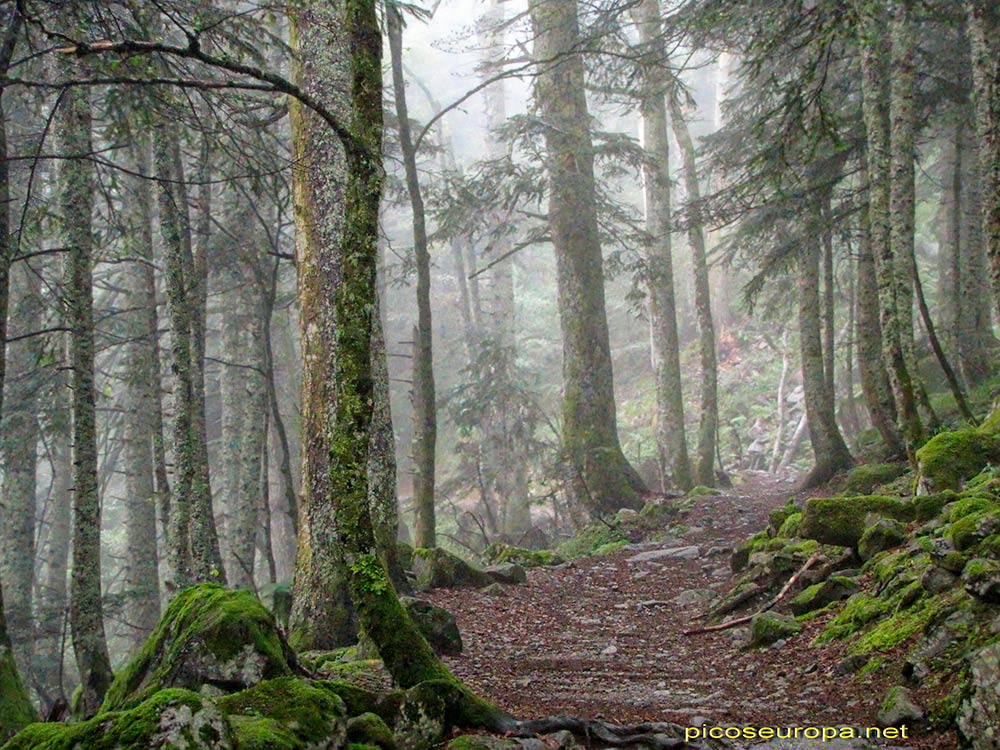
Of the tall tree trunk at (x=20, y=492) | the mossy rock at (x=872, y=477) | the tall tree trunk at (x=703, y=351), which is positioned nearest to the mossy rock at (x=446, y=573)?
the mossy rock at (x=872, y=477)

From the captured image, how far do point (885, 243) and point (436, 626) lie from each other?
6111mm

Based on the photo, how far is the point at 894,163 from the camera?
8180 millimetres

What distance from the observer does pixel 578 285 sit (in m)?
13.7

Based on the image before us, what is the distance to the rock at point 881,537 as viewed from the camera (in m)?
6.03

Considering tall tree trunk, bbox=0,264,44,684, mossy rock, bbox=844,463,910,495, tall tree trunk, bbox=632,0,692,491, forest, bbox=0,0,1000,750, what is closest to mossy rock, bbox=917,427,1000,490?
forest, bbox=0,0,1000,750

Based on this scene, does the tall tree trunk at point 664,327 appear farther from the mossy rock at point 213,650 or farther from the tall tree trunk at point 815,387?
the mossy rock at point 213,650

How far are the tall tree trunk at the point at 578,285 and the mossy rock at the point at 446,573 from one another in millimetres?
4245

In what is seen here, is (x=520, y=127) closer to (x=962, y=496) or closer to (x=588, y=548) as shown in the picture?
(x=588, y=548)

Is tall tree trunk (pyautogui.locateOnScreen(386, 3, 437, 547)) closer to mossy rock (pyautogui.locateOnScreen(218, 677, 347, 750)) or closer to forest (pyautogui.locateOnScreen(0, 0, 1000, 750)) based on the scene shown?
forest (pyautogui.locateOnScreen(0, 0, 1000, 750))

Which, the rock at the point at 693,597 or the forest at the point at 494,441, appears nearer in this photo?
the forest at the point at 494,441

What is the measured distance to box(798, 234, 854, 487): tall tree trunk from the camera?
12375mm

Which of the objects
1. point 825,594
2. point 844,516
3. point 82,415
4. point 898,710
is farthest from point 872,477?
point 82,415

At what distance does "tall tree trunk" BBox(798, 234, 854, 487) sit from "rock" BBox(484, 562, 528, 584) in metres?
5.62

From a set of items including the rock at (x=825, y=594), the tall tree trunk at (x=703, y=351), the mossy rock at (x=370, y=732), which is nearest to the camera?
the mossy rock at (x=370, y=732)
